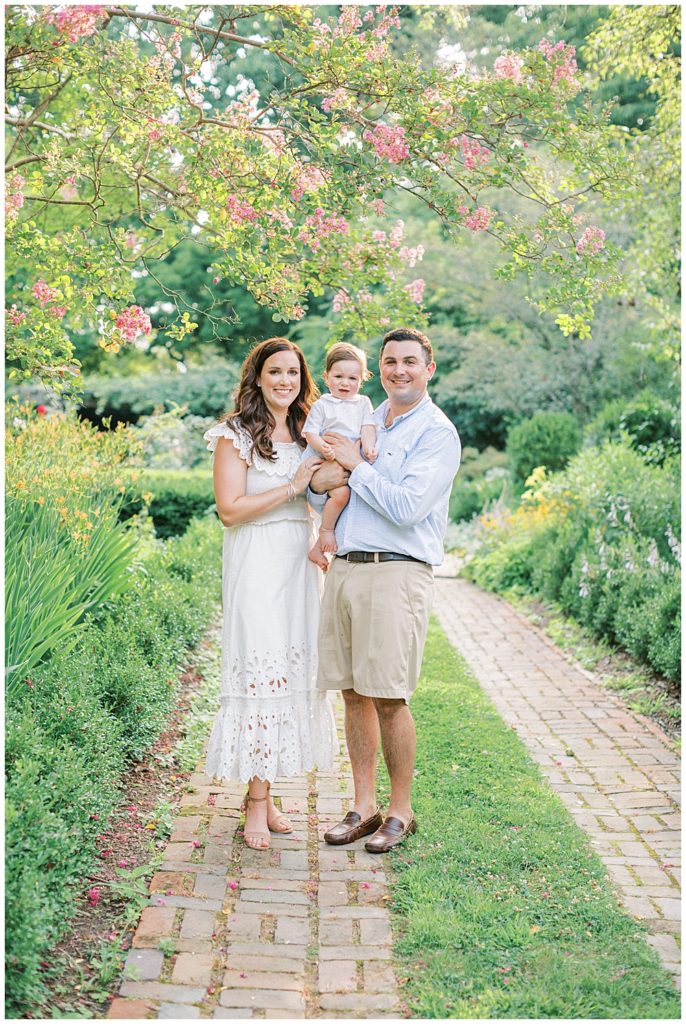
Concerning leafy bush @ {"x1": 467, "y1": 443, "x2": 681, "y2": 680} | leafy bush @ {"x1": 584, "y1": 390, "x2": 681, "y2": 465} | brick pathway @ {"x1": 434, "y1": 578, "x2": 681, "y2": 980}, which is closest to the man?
brick pathway @ {"x1": 434, "y1": 578, "x2": 681, "y2": 980}

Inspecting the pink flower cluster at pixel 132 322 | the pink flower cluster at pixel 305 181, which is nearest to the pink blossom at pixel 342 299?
the pink flower cluster at pixel 305 181

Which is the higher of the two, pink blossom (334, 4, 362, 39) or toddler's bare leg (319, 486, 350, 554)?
pink blossom (334, 4, 362, 39)

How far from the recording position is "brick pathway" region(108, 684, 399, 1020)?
2.89 meters

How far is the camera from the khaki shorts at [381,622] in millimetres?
3908

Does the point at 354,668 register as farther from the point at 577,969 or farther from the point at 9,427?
the point at 9,427

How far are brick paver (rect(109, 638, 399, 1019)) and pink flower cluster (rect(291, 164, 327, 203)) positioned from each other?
2952mm

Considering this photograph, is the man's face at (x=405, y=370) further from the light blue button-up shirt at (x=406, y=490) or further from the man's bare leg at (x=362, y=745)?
the man's bare leg at (x=362, y=745)

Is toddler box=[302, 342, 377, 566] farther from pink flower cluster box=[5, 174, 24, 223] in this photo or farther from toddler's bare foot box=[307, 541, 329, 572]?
pink flower cluster box=[5, 174, 24, 223]

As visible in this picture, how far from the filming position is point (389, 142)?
14.3 ft

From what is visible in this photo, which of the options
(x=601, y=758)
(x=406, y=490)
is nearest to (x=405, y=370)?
(x=406, y=490)

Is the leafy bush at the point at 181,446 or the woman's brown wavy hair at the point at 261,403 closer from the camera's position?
the woman's brown wavy hair at the point at 261,403

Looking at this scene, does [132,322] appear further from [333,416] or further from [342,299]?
[342,299]

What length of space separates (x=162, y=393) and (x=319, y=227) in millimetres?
15030

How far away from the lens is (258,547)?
3982 mm
